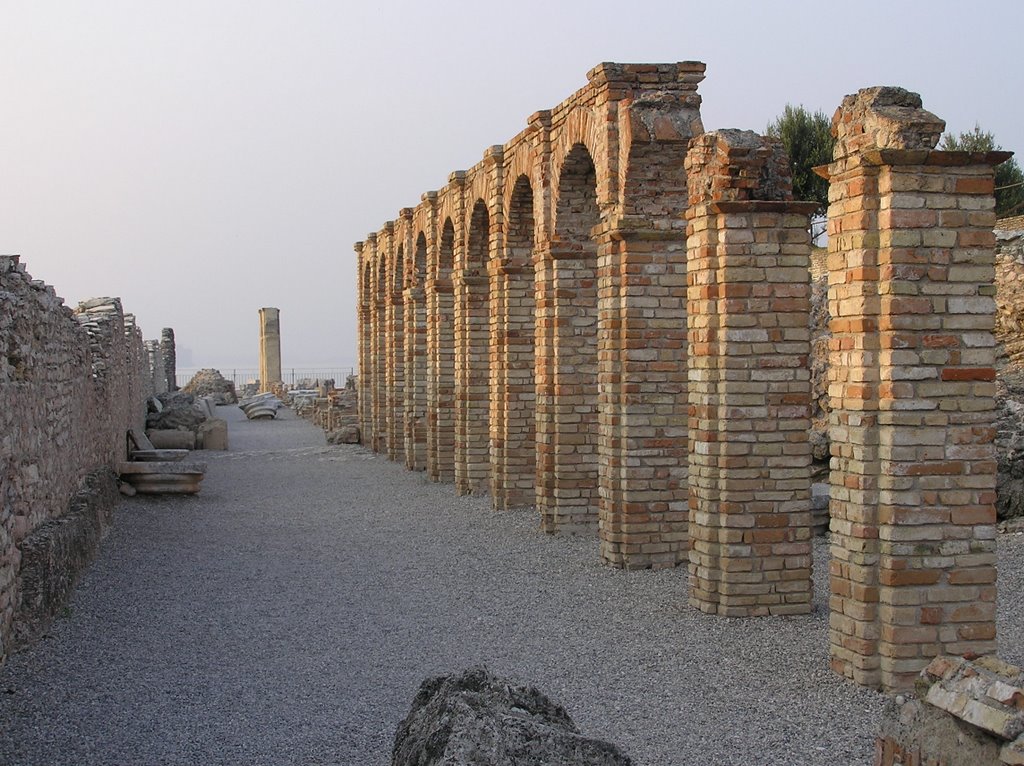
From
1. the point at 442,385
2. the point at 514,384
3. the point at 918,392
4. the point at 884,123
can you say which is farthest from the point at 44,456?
the point at 442,385

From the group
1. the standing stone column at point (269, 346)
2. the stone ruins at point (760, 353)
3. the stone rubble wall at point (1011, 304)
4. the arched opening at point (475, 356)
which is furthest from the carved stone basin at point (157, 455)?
the standing stone column at point (269, 346)

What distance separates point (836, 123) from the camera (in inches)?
270

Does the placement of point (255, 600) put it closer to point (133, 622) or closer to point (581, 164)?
point (133, 622)

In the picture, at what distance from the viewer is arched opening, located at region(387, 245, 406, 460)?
24.0 m

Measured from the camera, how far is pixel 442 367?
1941cm

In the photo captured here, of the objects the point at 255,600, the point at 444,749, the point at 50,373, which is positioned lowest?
the point at 255,600

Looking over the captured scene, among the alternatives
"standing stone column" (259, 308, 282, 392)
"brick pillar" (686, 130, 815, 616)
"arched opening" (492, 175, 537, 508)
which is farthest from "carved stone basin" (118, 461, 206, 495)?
"standing stone column" (259, 308, 282, 392)

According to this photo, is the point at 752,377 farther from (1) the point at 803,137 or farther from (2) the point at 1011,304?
(1) the point at 803,137

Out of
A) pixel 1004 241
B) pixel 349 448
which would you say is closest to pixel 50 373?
pixel 1004 241

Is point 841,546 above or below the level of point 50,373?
below

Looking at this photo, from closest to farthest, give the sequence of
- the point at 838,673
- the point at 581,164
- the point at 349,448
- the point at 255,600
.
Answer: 1. the point at 838,673
2. the point at 255,600
3. the point at 581,164
4. the point at 349,448

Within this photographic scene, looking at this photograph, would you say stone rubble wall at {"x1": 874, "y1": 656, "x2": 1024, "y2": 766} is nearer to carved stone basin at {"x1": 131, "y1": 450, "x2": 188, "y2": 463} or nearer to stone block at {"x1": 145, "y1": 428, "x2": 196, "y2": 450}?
carved stone basin at {"x1": 131, "y1": 450, "x2": 188, "y2": 463}

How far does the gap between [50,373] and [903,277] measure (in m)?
7.29

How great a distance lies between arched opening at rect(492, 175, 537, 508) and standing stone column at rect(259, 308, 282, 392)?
3810 centimetres
